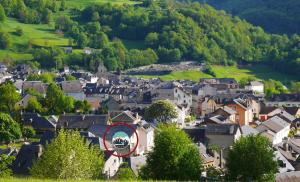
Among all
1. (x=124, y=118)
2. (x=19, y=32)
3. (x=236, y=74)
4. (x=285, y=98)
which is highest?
(x=19, y=32)

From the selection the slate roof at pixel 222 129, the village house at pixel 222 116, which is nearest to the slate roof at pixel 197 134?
the slate roof at pixel 222 129

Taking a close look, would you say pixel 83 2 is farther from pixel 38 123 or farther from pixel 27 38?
pixel 38 123

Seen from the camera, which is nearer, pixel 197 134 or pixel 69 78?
pixel 197 134

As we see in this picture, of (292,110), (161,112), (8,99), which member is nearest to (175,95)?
(292,110)

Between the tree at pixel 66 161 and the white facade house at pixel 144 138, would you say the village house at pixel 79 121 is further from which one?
the tree at pixel 66 161

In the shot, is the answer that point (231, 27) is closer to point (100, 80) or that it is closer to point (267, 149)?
point (100, 80)
